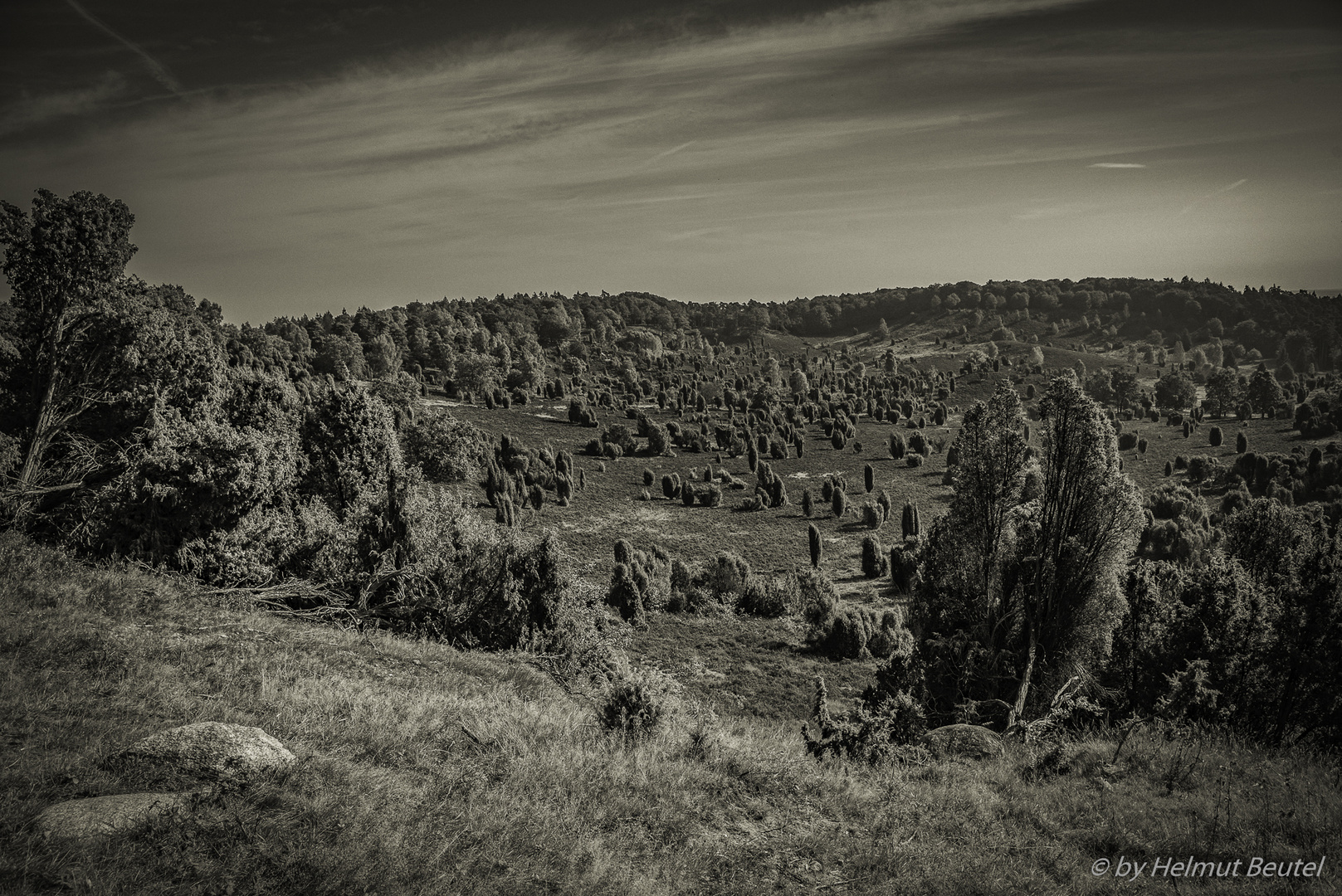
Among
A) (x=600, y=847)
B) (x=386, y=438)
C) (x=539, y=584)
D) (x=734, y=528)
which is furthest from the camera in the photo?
(x=734, y=528)

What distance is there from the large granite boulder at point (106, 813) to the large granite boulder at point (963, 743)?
9.30 meters

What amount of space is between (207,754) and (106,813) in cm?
106

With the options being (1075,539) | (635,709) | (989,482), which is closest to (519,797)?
(635,709)

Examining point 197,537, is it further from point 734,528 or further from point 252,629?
point 734,528

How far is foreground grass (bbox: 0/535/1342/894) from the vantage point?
499 centimetres

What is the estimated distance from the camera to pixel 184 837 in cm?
478

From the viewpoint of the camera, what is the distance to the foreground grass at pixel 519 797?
4.99 meters

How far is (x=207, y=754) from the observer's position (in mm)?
5910

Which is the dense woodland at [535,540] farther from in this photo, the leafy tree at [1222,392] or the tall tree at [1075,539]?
the leafy tree at [1222,392]

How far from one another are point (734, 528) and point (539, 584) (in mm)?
51762

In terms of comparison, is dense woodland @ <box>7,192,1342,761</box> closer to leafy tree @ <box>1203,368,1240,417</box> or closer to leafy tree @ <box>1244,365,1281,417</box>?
leafy tree @ <box>1244,365,1281,417</box>

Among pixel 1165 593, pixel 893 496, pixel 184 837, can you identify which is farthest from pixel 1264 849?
pixel 893 496

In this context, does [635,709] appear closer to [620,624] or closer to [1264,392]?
[620,624]

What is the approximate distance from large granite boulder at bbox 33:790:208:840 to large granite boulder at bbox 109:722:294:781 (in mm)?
428
